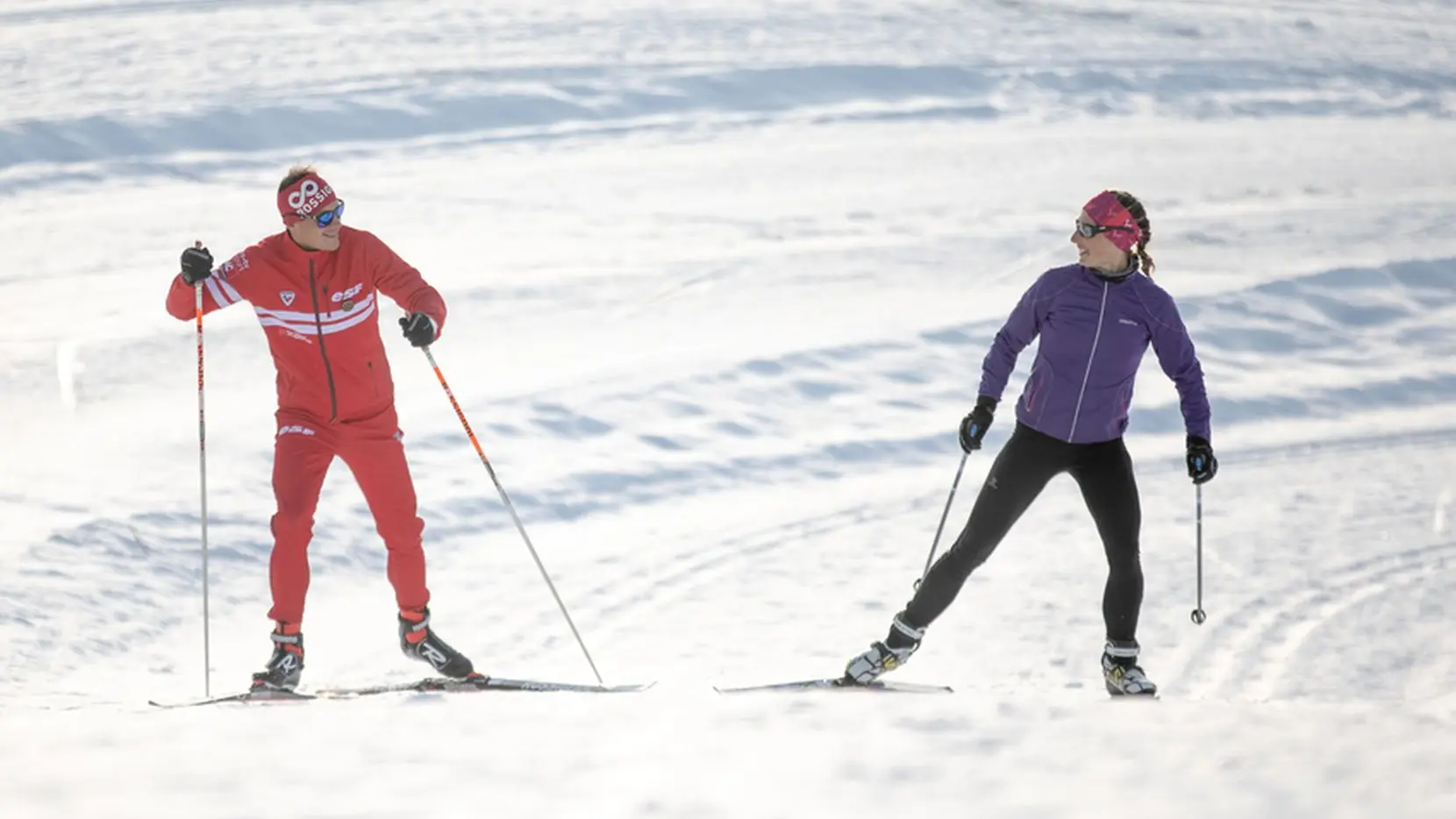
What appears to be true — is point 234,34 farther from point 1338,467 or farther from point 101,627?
point 1338,467

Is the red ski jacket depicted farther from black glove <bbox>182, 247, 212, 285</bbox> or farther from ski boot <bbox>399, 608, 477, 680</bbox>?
ski boot <bbox>399, 608, 477, 680</bbox>

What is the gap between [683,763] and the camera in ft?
11.7

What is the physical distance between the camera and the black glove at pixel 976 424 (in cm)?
484

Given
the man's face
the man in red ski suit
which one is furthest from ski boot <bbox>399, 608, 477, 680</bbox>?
the man's face

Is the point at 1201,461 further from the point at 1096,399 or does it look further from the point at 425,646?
the point at 425,646

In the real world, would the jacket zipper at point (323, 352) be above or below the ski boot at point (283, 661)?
above

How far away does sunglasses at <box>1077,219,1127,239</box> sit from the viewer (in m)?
4.58

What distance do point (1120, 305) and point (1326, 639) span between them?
245 centimetres

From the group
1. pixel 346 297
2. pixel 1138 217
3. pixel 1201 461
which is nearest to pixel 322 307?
pixel 346 297

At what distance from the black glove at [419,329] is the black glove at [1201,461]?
7.92 feet

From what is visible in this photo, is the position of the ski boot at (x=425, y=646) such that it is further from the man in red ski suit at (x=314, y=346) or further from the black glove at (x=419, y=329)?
the black glove at (x=419, y=329)

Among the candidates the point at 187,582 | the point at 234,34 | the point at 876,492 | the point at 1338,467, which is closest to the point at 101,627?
the point at 187,582

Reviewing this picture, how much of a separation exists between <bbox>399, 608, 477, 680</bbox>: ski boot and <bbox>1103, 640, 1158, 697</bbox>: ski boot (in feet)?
6.90

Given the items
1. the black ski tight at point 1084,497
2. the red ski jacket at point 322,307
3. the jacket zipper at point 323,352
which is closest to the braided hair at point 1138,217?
the black ski tight at point 1084,497
